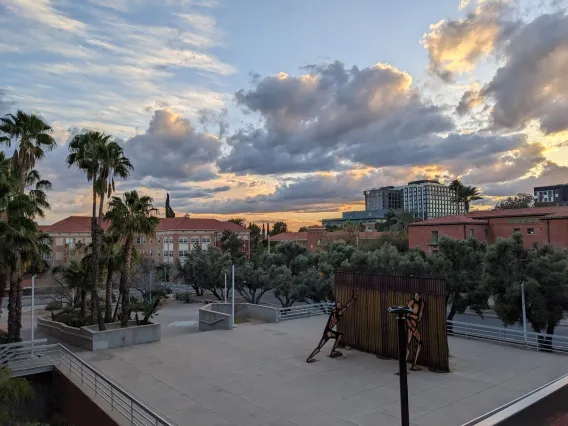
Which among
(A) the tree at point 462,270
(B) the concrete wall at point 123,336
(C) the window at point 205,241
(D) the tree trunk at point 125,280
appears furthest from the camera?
(C) the window at point 205,241

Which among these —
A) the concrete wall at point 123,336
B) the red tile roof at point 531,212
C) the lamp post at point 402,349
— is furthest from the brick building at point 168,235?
the lamp post at point 402,349

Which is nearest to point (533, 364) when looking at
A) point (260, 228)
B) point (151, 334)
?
point (151, 334)

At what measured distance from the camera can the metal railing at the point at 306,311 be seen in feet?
84.7

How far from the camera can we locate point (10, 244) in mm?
16250

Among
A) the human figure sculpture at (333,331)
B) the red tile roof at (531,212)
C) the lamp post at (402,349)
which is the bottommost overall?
the human figure sculpture at (333,331)

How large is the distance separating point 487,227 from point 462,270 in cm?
3184

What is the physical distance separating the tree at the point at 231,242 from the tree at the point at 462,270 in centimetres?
5319

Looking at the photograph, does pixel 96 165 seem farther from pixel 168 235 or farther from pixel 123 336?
pixel 168 235

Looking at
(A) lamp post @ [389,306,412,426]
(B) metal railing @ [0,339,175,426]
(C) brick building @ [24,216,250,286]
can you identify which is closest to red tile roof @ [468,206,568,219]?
(A) lamp post @ [389,306,412,426]

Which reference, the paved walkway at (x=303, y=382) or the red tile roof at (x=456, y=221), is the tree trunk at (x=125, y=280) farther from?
the red tile roof at (x=456, y=221)

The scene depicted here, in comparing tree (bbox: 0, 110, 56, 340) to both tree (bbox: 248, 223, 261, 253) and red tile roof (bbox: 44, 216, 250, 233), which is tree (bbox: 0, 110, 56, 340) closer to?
red tile roof (bbox: 44, 216, 250, 233)

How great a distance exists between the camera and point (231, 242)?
76375 millimetres

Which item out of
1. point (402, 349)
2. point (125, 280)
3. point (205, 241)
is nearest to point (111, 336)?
point (125, 280)

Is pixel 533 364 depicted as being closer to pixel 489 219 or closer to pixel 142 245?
A: pixel 489 219
